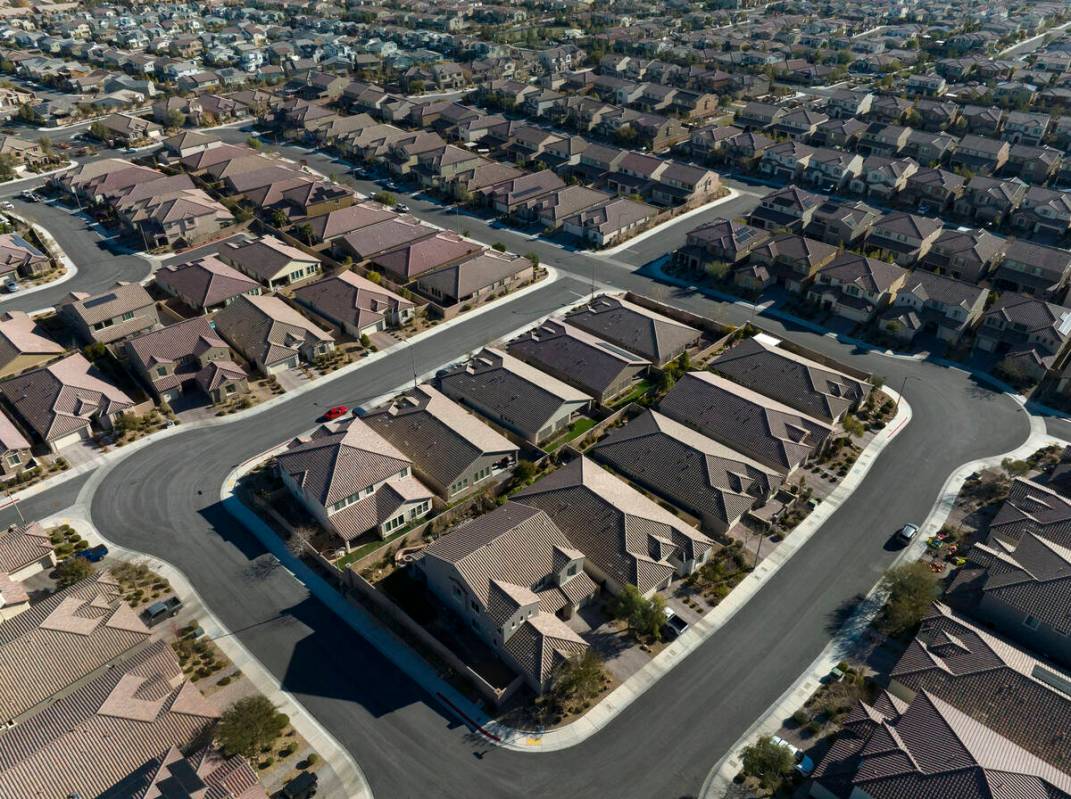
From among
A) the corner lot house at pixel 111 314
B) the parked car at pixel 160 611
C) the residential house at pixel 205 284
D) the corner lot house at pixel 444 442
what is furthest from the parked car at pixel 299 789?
the residential house at pixel 205 284

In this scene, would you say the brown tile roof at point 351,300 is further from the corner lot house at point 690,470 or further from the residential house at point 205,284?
the corner lot house at point 690,470

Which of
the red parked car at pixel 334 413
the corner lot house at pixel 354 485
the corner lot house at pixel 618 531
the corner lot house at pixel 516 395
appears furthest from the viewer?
the red parked car at pixel 334 413

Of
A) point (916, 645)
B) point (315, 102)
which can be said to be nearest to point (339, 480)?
point (916, 645)

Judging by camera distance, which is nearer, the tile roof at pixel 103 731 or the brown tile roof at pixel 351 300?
the tile roof at pixel 103 731

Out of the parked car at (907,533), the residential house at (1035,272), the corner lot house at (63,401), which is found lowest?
the corner lot house at (63,401)

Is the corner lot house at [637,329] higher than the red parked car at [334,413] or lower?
higher

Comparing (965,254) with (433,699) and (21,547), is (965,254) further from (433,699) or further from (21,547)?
(21,547)

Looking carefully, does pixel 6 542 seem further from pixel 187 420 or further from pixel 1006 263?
pixel 1006 263

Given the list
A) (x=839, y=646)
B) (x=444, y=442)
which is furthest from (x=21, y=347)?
(x=839, y=646)
